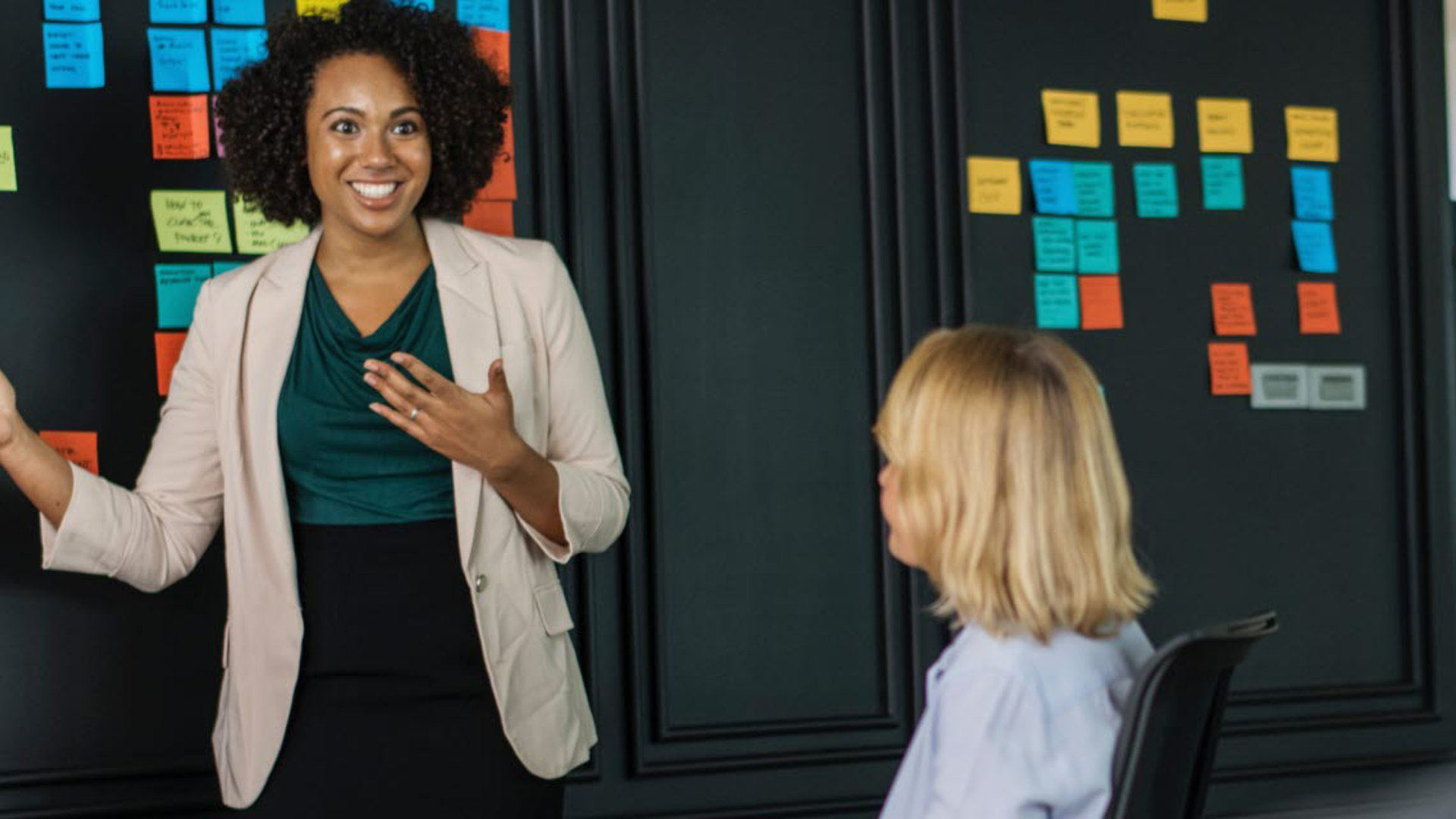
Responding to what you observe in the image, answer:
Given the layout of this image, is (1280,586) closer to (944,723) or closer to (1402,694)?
(1402,694)

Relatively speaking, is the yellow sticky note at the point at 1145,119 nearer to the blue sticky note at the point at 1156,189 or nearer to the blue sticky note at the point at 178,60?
the blue sticky note at the point at 1156,189

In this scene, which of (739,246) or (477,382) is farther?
(739,246)

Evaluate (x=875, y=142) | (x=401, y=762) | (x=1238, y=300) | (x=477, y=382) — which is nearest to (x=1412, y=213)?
(x=1238, y=300)

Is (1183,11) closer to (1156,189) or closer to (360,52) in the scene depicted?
(1156,189)

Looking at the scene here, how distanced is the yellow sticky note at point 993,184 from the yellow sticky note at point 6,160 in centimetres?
180

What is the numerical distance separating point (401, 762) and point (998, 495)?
35.0 inches

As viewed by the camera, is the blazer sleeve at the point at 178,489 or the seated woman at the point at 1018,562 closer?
the seated woman at the point at 1018,562

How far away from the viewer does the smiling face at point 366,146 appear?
1.97m

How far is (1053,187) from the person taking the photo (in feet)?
10.3

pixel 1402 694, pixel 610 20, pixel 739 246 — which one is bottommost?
pixel 1402 694

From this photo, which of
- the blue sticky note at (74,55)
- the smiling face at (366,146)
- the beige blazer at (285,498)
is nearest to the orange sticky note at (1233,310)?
the beige blazer at (285,498)

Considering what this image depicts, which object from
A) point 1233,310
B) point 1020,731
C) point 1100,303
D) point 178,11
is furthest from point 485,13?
point 1020,731

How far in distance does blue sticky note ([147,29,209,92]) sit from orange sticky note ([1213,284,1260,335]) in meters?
2.12

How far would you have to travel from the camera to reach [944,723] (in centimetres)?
129
